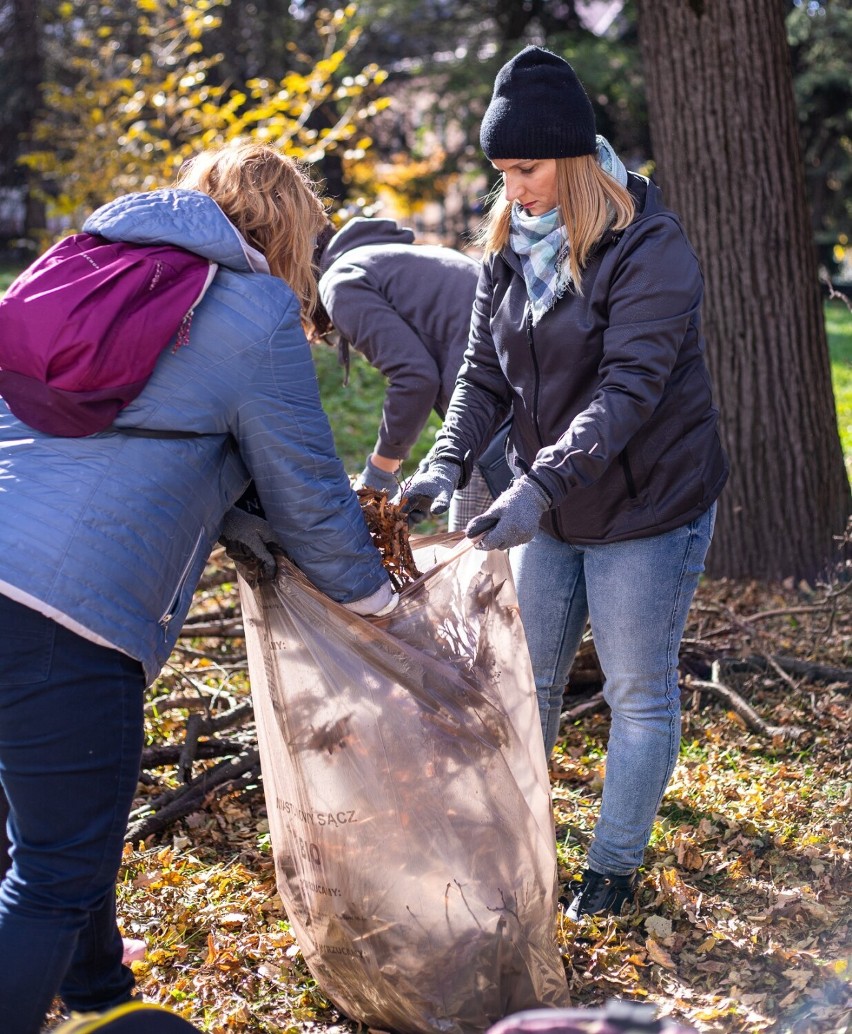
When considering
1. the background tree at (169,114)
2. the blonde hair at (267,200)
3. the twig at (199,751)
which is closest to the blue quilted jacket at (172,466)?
the blonde hair at (267,200)

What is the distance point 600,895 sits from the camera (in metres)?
2.65

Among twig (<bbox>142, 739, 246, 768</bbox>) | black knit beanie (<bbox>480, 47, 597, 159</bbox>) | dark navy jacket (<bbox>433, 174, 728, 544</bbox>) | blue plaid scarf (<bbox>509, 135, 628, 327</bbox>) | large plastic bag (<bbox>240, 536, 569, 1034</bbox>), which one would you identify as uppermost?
black knit beanie (<bbox>480, 47, 597, 159</bbox>)

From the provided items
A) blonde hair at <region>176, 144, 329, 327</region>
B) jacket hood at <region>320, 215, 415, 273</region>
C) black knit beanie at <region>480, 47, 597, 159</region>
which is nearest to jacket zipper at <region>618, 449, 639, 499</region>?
black knit beanie at <region>480, 47, 597, 159</region>

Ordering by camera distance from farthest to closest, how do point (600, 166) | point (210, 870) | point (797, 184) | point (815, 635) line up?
point (797, 184)
point (815, 635)
point (210, 870)
point (600, 166)

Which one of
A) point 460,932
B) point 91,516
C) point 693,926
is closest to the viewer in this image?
point 91,516

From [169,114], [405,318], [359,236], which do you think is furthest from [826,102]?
Answer: [405,318]

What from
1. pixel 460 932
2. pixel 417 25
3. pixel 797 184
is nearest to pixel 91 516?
pixel 460 932

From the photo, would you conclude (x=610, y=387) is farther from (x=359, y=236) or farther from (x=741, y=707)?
(x=741, y=707)

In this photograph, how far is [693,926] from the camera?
2.67 meters

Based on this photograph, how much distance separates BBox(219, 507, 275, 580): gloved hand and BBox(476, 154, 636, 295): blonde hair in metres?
0.81

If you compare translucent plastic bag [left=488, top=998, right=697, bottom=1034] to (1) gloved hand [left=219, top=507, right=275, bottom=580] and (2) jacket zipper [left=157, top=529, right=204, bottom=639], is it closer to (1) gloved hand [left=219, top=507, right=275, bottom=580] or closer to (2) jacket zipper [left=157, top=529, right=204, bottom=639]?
(2) jacket zipper [left=157, top=529, right=204, bottom=639]

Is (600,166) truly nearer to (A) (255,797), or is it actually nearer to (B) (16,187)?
(A) (255,797)

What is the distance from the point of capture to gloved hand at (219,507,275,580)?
2.15 meters

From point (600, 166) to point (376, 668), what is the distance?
1.12 m
